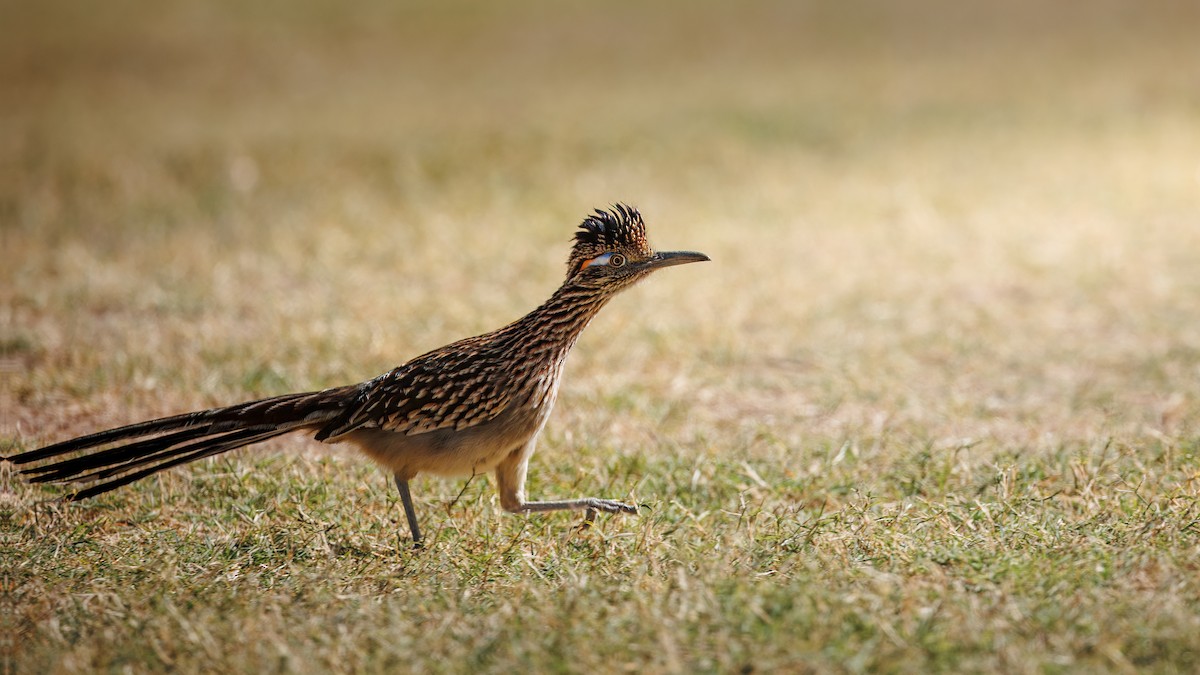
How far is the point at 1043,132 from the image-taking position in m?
11.7

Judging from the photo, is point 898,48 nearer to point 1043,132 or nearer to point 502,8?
point 1043,132

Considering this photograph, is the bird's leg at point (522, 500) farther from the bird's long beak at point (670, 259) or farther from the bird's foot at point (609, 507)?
the bird's long beak at point (670, 259)

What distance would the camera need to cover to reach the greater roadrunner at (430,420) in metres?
4.05

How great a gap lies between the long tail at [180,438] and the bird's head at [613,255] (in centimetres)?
86

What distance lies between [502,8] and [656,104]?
419 cm

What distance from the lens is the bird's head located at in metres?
4.38

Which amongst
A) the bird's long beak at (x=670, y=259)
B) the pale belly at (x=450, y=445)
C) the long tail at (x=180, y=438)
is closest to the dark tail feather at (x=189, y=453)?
the long tail at (x=180, y=438)

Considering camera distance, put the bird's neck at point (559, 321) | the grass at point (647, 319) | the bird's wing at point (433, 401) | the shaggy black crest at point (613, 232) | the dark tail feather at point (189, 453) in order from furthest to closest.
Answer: the shaggy black crest at point (613, 232) → the bird's neck at point (559, 321) → the bird's wing at point (433, 401) → the dark tail feather at point (189, 453) → the grass at point (647, 319)

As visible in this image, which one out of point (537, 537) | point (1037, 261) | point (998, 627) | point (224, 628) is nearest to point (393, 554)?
point (537, 537)

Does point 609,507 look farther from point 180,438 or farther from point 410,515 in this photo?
point 180,438

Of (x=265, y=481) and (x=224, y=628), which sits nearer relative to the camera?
(x=224, y=628)

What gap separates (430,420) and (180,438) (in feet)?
2.39

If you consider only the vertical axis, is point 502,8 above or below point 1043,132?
above

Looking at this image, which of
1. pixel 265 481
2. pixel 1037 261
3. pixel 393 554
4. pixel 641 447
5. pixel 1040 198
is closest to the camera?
pixel 393 554
